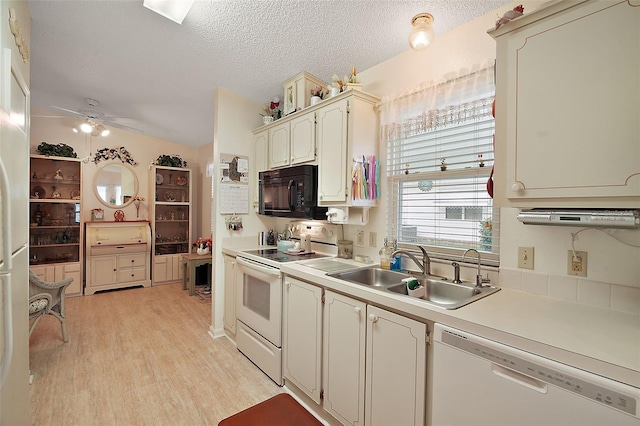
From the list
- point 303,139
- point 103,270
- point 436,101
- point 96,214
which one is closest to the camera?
point 436,101

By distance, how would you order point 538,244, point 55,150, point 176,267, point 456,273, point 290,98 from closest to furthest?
point 538,244, point 456,273, point 290,98, point 55,150, point 176,267

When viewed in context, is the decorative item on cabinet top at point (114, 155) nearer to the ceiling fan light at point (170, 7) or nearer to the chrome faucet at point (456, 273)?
the ceiling fan light at point (170, 7)

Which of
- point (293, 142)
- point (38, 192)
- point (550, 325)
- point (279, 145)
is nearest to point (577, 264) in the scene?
point (550, 325)

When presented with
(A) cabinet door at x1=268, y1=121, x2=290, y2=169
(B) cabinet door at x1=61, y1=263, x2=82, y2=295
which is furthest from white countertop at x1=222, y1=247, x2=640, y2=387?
(B) cabinet door at x1=61, y1=263, x2=82, y2=295

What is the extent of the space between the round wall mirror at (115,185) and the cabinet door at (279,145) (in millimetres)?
3423

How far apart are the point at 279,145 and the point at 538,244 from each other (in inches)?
88.4

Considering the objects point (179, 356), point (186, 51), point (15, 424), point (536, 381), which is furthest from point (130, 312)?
point (536, 381)

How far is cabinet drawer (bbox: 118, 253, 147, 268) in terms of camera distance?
4.70 metres

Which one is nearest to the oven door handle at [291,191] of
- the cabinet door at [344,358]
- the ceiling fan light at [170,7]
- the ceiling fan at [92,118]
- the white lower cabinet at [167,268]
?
the cabinet door at [344,358]

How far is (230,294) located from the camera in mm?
2998

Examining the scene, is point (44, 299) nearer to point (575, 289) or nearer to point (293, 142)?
point (293, 142)

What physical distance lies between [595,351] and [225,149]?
123 inches

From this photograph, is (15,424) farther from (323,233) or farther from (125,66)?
(125,66)

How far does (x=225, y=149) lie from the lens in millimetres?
3125
